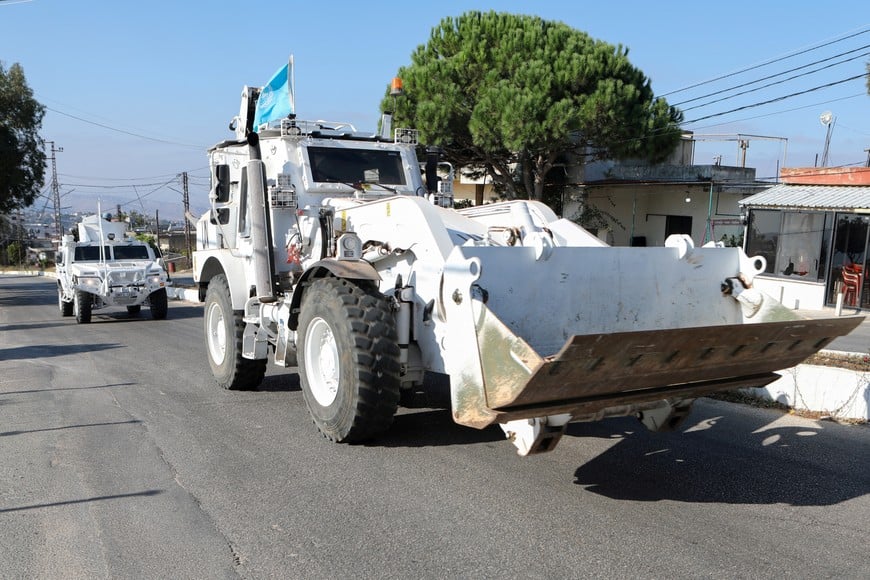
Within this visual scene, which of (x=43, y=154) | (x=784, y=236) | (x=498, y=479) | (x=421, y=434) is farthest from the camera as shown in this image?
(x=43, y=154)

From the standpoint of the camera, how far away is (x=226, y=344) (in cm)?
806

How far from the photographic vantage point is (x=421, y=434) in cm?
622

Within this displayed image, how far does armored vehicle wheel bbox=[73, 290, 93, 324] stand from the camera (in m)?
16.6

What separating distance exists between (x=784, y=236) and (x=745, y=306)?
56.6ft

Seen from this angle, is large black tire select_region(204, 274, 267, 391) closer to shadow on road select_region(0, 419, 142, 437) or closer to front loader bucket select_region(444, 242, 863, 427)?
shadow on road select_region(0, 419, 142, 437)

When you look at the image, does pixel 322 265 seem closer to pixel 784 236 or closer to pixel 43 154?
pixel 784 236

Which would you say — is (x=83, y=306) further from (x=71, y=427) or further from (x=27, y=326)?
(x=71, y=427)

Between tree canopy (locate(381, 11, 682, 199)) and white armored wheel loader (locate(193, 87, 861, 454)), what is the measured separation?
46.5 ft

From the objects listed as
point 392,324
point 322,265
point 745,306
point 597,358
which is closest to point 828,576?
point 597,358

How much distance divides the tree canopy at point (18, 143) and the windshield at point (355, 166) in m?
22.1

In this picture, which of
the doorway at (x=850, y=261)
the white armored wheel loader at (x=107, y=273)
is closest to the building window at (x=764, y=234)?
the doorway at (x=850, y=261)

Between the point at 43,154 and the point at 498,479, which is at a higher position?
the point at 43,154

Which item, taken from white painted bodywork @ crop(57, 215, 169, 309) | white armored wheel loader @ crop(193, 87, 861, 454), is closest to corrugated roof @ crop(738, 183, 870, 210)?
white armored wheel loader @ crop(193, 87, 861, 454)

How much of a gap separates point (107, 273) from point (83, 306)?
110cm
